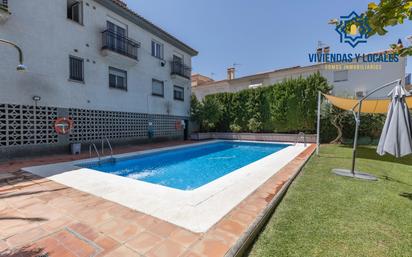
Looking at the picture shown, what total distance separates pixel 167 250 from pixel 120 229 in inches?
39.5

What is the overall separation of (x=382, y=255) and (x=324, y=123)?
15.9 m

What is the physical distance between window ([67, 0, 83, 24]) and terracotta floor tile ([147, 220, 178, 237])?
43.0 ft

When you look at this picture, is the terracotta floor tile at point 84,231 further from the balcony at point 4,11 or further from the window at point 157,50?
the window at point 157,50

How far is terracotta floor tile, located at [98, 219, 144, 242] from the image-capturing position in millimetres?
2898

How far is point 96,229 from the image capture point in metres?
3.09

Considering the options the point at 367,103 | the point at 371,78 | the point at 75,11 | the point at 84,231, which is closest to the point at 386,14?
the point at 84,231

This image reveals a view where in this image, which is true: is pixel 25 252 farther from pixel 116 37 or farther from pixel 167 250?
pixel 116 37

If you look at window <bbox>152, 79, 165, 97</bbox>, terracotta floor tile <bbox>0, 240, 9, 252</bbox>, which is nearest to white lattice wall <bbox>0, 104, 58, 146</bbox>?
window <bbox>152, 79, 165, 97</bbox>

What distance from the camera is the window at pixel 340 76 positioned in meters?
20.7

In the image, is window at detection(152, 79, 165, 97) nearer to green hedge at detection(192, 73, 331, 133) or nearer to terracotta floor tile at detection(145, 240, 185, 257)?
green hedge at detection(192, 73, 331, 133)

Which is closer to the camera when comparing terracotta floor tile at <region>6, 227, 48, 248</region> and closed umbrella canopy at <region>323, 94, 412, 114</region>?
terracotta floor tile at <region>6, 227, 48, 248</region>

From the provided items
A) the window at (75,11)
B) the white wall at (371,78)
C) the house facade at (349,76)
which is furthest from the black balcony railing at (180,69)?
the white wall at (371,78)

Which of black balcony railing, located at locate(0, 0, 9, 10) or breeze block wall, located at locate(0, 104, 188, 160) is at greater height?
black balcony railing, located at locate(0, 0, 9, 10)

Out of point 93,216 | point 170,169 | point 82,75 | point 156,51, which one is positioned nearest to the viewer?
point 93,216
